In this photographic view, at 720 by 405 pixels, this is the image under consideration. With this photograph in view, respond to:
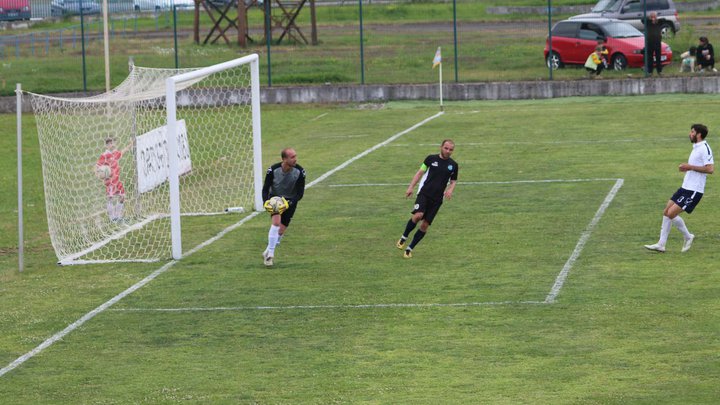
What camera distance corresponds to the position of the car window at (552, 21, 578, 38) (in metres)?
42.8

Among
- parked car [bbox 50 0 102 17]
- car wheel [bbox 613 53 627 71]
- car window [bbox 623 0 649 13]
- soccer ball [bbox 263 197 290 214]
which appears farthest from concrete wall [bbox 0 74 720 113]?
soccer ball [bbox 263 197 290 214]

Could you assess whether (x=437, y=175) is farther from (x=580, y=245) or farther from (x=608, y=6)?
(x=608, y=6)

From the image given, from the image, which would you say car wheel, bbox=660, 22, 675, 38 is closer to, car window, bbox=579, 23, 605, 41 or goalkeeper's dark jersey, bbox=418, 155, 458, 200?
car window, bbox=579, 23, 605, 41

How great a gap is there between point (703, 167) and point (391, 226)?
17.9 ft

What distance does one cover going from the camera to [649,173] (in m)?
25.8

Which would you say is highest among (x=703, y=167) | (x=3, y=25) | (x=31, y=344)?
(x=3, y=25)

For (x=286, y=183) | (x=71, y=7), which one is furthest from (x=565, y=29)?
(x=286, y=183)

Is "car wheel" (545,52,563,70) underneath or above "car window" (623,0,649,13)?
underneath

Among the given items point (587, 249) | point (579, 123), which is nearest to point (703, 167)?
point (587, 249)

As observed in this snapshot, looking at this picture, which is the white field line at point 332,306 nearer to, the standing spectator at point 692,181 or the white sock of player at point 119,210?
the standing spectator at point 692,181

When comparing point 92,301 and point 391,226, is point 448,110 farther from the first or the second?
point 92,301

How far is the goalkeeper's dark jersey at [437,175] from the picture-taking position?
19031 millimetres

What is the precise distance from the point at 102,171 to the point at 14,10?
34457 millimetres

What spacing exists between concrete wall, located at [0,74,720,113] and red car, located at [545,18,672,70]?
1519 millimetres
